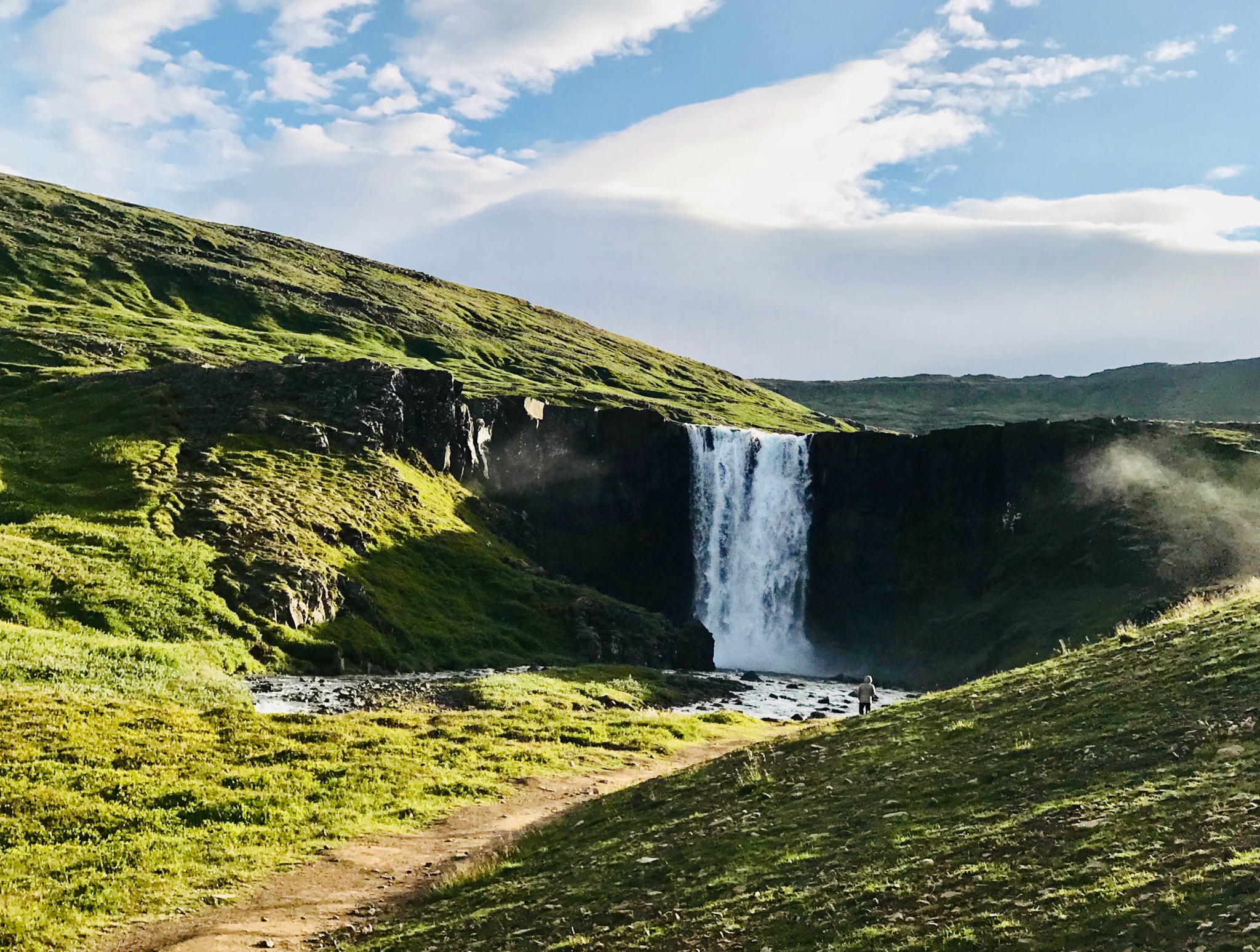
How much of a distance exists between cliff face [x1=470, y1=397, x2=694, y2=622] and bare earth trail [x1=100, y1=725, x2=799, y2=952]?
3023 inches

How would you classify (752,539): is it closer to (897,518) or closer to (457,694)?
(897,518)

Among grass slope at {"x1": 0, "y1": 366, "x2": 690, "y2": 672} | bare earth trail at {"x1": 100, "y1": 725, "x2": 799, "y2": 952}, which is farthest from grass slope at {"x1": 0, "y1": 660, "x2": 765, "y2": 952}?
grass slope at {"x1": 0, "y1": 366, "x2": 690, "y2": 672}

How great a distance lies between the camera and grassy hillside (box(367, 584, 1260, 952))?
10.7 meters

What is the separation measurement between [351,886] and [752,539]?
91539 mm

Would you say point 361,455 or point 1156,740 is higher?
point 361,455

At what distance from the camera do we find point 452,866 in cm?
2447

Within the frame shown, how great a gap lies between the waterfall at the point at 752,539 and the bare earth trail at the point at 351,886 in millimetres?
76972

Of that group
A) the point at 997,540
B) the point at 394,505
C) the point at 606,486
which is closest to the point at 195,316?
the point at 606,486

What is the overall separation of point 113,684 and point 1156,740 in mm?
40392

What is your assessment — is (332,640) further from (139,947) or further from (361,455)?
(139,947)

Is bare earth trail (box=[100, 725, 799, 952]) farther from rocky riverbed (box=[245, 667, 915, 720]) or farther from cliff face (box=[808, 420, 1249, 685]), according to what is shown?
cliff face (box=[808, 420, 1249, 685])

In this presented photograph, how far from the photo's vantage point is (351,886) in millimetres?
22859

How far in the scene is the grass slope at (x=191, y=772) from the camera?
21.5 metres

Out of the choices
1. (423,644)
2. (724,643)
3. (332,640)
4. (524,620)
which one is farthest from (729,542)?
(332,640)
